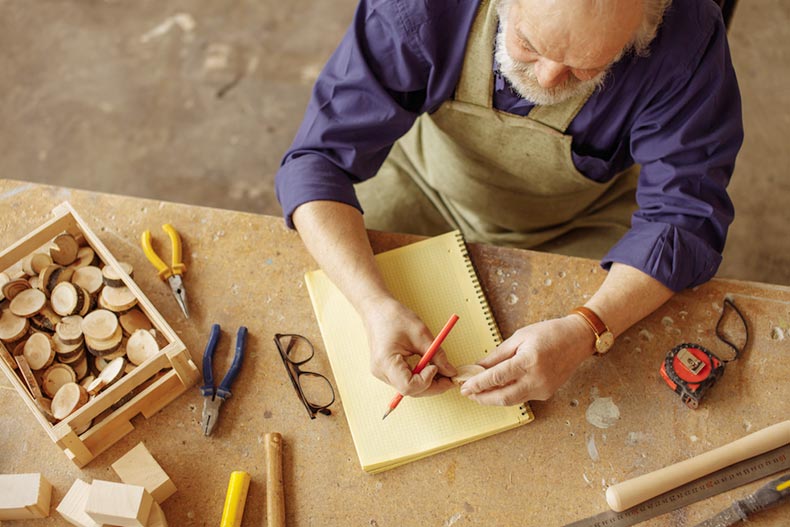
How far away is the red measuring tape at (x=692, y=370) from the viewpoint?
4.47 ft

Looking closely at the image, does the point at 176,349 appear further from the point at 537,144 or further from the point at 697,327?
the point at 697,327

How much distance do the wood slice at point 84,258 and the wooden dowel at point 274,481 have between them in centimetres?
54

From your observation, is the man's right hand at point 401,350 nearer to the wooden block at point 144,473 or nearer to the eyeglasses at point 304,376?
the eyeglasses at point 304,376

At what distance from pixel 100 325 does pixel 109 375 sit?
0.35ft

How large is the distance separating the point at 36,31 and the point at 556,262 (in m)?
2.81

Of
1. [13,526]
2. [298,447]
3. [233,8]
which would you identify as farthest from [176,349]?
[233,8]

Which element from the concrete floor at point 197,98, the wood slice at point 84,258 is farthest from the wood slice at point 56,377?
the concrete floor at point 197,98

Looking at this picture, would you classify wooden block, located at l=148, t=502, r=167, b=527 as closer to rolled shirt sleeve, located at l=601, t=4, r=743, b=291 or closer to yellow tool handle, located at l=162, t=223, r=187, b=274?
yellow tool handle, located at l=162, t=223, r=187, b=274

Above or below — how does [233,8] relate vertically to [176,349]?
below

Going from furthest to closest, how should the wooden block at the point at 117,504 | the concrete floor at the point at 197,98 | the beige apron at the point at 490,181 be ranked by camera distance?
the concrete floor at the point at 197,98 < the beige apron at the point at 490,181 < the wooden block at the point at 117,504

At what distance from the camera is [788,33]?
3.20 meters

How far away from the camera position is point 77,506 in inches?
49.3

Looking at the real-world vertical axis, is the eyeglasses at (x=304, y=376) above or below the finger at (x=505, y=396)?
above

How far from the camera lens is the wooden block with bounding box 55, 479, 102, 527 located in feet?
4.06
